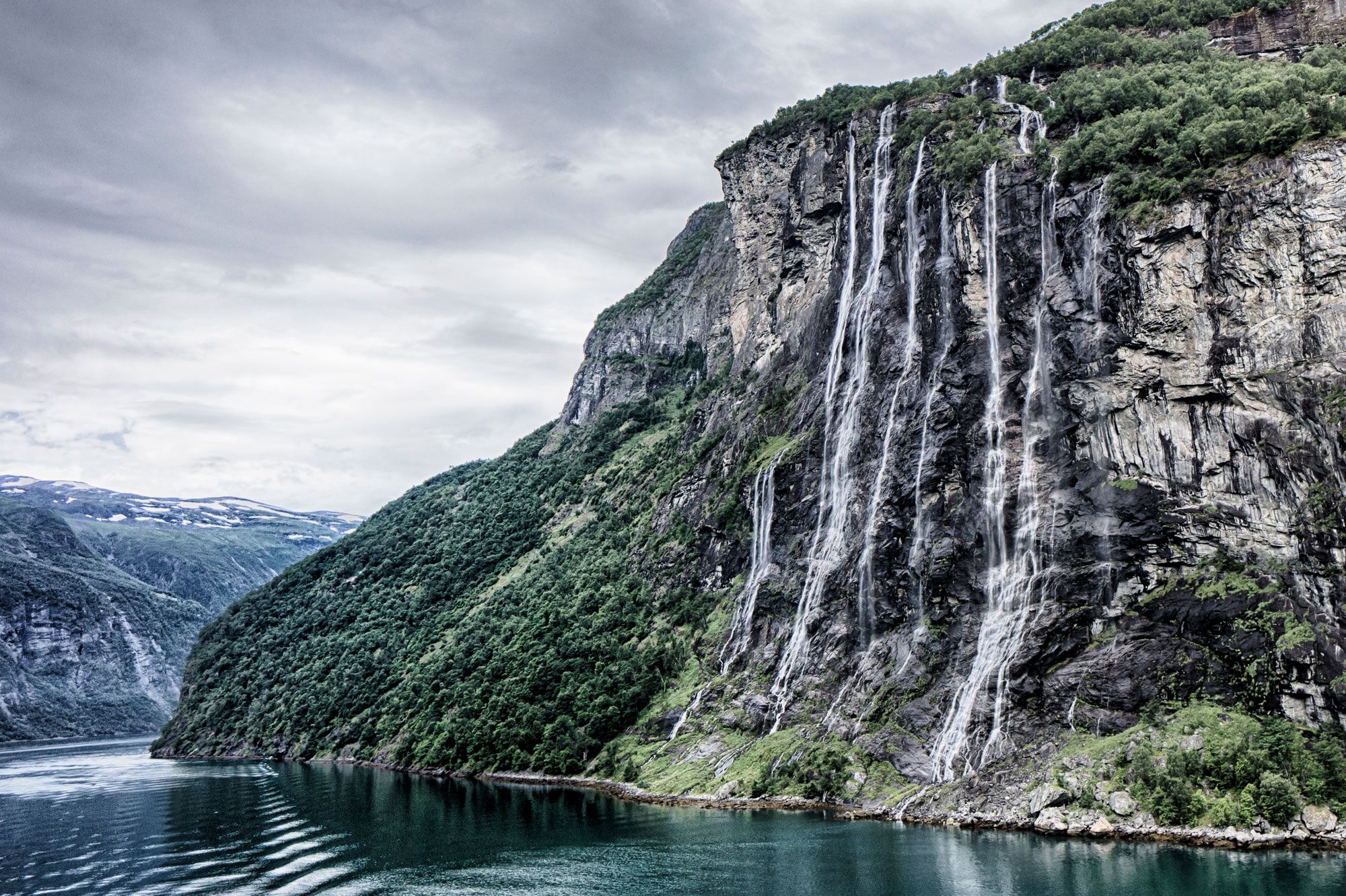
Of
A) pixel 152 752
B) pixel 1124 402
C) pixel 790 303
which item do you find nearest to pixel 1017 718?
pixel 1124 402

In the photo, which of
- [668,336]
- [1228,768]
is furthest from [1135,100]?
[668,336]

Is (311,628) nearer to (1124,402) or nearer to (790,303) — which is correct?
(790,303)

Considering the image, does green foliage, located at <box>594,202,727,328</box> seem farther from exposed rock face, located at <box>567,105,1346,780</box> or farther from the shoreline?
the shoreline

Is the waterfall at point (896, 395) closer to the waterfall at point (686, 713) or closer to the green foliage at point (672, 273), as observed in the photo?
the waterfall at point (686, 713)

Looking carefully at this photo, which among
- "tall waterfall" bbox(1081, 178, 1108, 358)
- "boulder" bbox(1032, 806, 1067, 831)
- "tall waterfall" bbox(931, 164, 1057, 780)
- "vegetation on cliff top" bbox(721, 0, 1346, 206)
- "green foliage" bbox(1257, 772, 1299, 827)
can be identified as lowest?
"boulder" bbox(1032, 806, 1067, 831)

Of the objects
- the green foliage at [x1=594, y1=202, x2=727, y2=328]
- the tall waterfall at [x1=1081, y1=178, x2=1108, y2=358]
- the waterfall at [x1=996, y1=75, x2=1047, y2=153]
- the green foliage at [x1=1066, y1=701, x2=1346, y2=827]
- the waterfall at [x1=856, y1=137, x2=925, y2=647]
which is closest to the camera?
the green foliage at [x1=1066, y1=701, x2=1346, y2=827]

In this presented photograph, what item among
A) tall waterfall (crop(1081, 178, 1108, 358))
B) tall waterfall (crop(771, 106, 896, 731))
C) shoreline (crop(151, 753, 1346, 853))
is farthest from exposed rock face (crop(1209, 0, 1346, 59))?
shoreline (crop(151, 753, 1346, 853))
